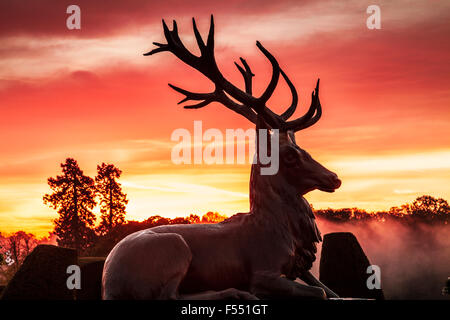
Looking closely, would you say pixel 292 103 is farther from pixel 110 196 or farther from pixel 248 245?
pixel 110 196

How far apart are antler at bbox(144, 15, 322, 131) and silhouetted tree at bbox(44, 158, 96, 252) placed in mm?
15880

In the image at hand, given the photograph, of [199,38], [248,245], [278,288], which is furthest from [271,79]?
[278,288]

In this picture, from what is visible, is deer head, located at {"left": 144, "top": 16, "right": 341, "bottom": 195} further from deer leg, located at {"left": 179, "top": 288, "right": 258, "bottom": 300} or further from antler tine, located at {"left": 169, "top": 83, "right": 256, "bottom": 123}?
deer leg, located at {"left": 179, "top": 288, "right": 258, "bottom": 300}

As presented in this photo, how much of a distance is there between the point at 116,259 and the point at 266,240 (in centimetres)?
160

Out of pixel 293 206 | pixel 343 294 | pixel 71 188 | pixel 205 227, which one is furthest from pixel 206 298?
pixel 71 188

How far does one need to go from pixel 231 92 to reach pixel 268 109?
0.49 m

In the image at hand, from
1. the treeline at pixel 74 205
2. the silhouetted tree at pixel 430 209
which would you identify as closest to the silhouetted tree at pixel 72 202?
the treeline at pixel 74 205

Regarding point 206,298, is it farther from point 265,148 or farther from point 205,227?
point 265,148

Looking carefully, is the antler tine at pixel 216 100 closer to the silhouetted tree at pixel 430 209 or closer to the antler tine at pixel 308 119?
the antler tine at pixel 308 119

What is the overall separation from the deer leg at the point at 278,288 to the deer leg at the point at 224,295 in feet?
0.76

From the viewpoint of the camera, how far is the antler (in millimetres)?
7105

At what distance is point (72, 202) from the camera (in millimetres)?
23156

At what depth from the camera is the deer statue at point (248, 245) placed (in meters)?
6.11

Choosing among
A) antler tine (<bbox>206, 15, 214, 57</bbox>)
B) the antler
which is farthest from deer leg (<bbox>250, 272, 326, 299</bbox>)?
antler tine (<bbox>206, 15, 214, 57</bbox>)
